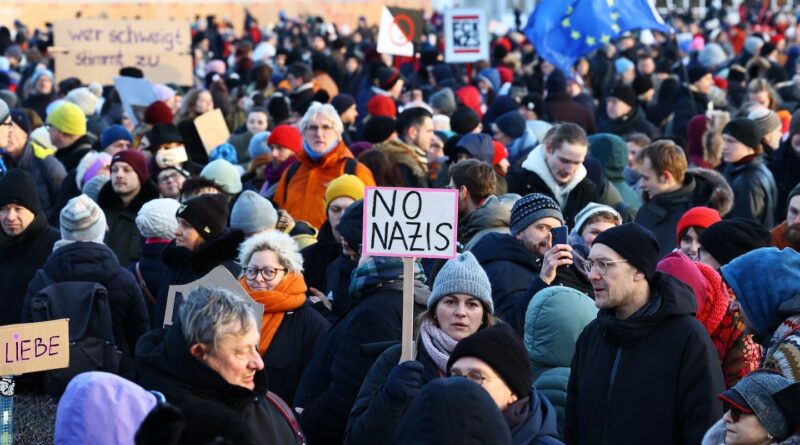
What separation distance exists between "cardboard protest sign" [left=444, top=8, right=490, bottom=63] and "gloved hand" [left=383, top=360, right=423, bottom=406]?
13.2m

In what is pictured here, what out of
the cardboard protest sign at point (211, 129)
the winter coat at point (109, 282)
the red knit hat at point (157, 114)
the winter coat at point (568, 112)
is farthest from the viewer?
the winter coat at point (568, 112)

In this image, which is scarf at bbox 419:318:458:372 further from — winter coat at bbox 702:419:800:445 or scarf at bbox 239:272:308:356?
scarf at bbox 239:272:308:356

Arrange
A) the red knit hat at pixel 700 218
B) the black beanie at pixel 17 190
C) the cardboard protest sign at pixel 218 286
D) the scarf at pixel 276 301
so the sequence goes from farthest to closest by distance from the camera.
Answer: the black beanie at pixel 17 190, the red knit hat at pixel 700 218, the scarf at pixel 276 301, the cardboard protest sign at pixel 218 286

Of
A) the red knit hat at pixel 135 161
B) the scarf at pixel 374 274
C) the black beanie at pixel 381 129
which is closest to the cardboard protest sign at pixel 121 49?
the black beanie at pixel 381 129

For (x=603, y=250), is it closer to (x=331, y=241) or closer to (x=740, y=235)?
(x=740, y=235)

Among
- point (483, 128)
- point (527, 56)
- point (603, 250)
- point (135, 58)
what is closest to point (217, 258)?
point (603, 250)

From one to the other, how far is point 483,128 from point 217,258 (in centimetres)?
733

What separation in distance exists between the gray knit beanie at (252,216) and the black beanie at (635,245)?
2.69 m

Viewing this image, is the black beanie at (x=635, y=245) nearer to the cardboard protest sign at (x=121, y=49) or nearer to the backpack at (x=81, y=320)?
the backpack at (x=81, y=320)

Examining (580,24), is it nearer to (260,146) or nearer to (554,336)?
(260,146)

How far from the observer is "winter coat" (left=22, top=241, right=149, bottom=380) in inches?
272

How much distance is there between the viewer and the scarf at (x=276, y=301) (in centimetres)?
598

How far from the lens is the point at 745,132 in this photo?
364 inches

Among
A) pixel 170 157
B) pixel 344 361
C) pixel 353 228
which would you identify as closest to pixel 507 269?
pixel 353 228
